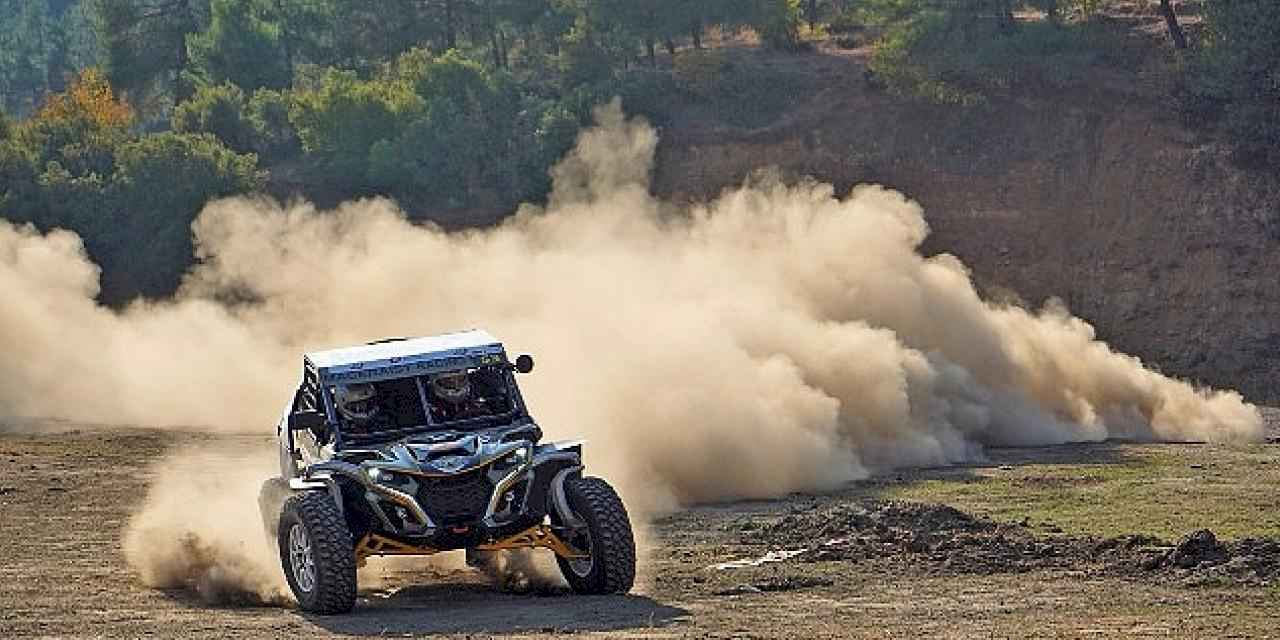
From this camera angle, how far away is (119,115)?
82.4 meters

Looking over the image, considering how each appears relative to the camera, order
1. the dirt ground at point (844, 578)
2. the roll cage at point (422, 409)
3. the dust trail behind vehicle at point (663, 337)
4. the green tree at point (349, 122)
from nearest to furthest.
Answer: the dirt ground at point (844, 578)
the roll cage at point (422, 409)
the dust trail behind vehicle at point (663, 337)
the green tree at point (349, 122)

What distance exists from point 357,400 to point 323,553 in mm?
2228

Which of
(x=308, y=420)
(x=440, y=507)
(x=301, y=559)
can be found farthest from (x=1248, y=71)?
(x=301, y=559)

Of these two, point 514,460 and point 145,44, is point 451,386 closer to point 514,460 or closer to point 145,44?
point 514,460

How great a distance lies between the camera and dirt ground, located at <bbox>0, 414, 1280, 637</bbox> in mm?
18469

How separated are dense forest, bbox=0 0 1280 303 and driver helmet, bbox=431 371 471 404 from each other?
43.1 metres

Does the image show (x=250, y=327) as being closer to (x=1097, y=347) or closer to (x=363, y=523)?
(x=1097, y=347)

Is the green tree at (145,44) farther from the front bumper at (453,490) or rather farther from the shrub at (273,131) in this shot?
the front bumper at (453,490)

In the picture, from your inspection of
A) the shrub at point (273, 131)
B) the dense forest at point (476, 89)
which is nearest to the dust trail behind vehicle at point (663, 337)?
the dense forest at point (476, 89)

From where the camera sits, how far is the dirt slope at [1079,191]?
2363 inches

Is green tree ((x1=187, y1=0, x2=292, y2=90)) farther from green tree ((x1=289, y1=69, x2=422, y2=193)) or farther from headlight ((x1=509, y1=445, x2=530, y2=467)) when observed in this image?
headlight ((x1=509, y1=445, x2=530, y2=467))

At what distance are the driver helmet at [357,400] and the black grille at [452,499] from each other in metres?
1.65

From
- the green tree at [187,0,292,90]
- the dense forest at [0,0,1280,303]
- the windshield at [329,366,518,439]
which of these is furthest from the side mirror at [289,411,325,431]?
the green tree at [187,0,292,90]

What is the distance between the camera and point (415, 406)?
21.3 metres
